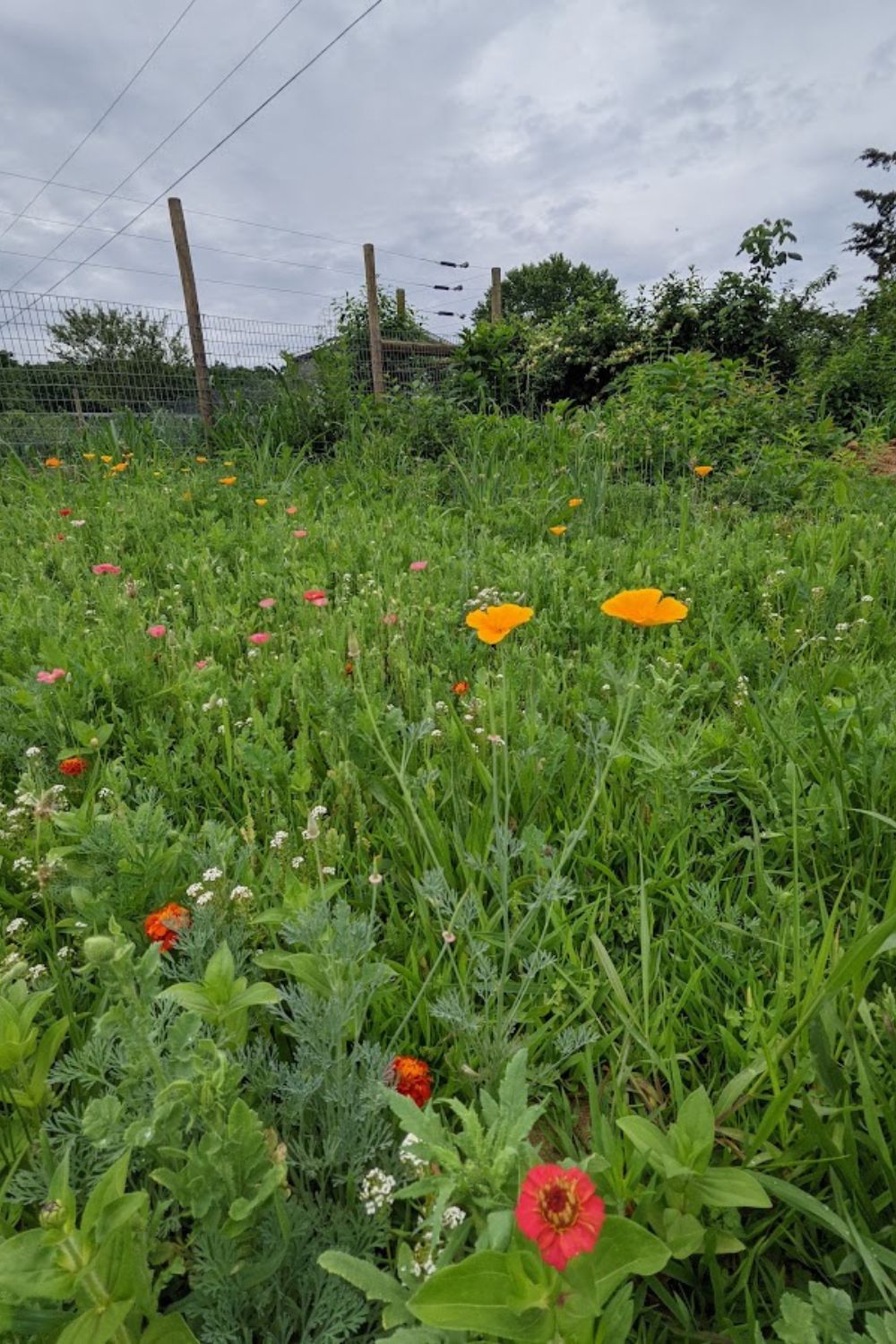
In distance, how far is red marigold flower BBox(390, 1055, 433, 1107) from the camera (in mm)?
847

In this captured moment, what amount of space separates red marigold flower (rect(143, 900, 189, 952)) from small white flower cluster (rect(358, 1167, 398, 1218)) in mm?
389

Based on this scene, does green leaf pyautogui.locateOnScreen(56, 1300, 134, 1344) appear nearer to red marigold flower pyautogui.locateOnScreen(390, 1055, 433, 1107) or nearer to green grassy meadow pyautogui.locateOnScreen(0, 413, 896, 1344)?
green grassy meadow pyautogui.locateOnScreen(0, 413, 896, 1344)

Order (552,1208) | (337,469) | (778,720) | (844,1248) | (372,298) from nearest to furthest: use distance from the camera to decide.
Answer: (552,1208), (844,1248), (778,720), (337,469), (372,298)

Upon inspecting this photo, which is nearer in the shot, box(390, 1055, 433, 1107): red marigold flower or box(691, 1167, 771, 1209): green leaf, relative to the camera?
box(691, 1167, 771, 1209): green leaf

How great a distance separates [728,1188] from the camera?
2.30ft

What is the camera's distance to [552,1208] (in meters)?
0.49

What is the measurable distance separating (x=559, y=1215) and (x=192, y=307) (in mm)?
7888

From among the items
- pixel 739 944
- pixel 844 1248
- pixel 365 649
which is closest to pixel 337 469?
pixel 365 649

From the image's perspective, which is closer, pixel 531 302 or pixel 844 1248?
pixel 844 1248

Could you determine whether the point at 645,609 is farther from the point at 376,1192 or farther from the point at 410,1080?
the point at 376,1192

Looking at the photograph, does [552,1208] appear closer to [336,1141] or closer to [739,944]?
[336,1141]

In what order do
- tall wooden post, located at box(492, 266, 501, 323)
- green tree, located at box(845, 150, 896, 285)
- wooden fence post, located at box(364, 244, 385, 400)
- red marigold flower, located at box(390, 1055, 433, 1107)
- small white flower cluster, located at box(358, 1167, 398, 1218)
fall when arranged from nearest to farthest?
small white flower cluster, located at box(358, 1167, 398, 1218) < red marigold flower, located at box(390, 1055, 433, 1107) < wooden fence post, located at box(364, 244, 385, 400) < tall wooden post, located at box(492, 266, 501, 323) < green tree, located at box(845, 150, 896, 285)

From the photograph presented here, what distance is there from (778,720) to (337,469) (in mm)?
3968

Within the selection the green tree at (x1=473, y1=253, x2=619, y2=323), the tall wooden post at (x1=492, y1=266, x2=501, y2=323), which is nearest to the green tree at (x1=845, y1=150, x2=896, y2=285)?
the green tree at (x1=473, y1=253, x2=619, y2=323)
